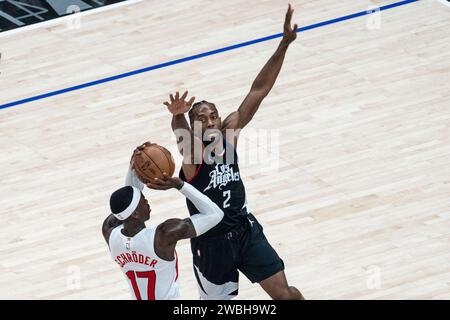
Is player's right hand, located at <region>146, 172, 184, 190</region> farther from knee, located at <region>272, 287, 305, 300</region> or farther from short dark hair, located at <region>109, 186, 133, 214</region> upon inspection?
knee, located at <region>272, 287, 305, 300</region>

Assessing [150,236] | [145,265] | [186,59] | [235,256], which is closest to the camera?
[150,236]

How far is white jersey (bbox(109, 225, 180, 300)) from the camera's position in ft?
27.1

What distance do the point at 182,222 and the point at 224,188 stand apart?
39.6 inches

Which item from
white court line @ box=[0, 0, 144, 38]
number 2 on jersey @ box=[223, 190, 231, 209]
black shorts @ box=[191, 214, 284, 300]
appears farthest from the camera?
white court line @ box=[0, 0, 144, 38]

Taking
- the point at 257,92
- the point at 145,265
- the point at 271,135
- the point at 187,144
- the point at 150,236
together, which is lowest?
the point at 271,135

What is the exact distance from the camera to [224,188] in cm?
924

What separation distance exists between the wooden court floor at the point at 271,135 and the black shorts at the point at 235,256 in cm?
107

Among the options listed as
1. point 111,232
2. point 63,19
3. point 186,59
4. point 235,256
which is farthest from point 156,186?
point 63,19

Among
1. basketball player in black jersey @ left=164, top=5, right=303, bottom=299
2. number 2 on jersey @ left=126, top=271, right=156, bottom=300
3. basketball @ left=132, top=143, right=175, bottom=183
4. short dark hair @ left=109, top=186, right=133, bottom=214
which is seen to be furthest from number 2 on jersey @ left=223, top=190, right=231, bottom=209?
short dark hair @ left=109, top=186, right=133, bottom=214

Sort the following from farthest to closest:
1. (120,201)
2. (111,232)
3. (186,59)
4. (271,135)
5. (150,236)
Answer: (186,59) → (271,135) → (111,232) → (150,236) → (120,201)

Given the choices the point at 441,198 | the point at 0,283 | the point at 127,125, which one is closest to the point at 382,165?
the point at 441,198

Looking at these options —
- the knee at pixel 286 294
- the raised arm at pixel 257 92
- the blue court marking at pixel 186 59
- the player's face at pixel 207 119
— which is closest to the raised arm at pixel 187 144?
the player's face at pixel 207 119

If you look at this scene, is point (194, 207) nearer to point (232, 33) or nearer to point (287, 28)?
point (287, 28)

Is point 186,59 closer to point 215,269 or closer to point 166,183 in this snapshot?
point 215,269
